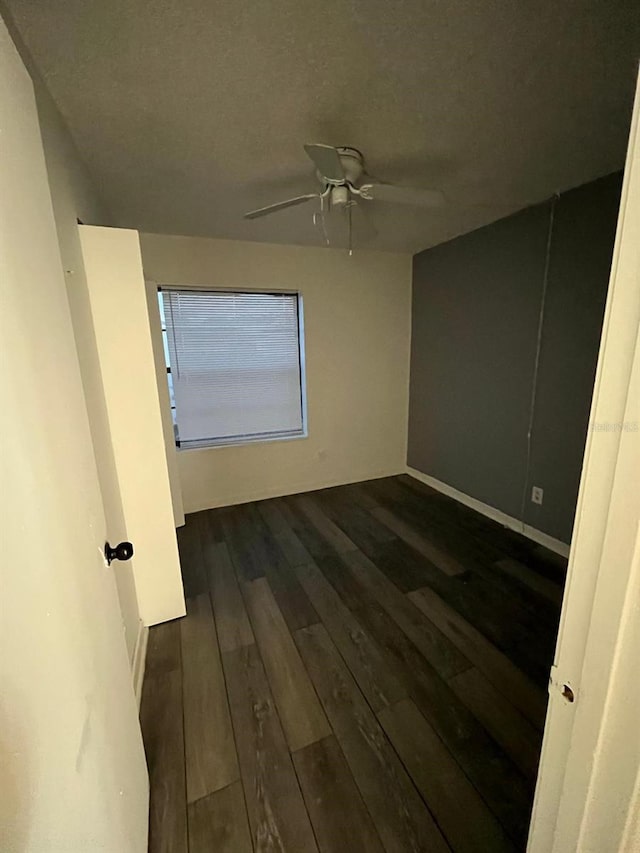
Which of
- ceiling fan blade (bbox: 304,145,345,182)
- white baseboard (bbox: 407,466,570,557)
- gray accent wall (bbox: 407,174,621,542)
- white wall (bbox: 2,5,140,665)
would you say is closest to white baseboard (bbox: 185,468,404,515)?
white baseboard (bbox: 407,466,570,557)

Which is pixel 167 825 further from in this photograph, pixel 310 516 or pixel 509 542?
pixel 509 542

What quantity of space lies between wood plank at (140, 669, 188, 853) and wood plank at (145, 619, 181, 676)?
34 millimetres

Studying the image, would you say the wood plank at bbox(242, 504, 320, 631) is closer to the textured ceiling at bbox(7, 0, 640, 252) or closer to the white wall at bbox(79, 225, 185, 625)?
the white wall at bbox(79, 225, 185, 625)

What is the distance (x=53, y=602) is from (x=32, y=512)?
0.16 metres

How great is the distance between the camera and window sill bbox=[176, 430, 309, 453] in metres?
3.12

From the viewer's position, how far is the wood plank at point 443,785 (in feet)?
3.41

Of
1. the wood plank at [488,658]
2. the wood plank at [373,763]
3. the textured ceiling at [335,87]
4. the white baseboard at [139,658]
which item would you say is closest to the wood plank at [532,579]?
the wood plank at [488,658]

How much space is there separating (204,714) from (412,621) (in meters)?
1.07

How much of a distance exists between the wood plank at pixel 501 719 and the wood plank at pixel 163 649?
4.23 feet

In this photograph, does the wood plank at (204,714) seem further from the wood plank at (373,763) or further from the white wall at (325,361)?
the white wall at (325,361)

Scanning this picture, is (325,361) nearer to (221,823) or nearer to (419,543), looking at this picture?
(419,543)

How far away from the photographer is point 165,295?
9.34 feet

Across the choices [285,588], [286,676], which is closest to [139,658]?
[286,676]

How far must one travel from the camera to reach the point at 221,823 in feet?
3.53
